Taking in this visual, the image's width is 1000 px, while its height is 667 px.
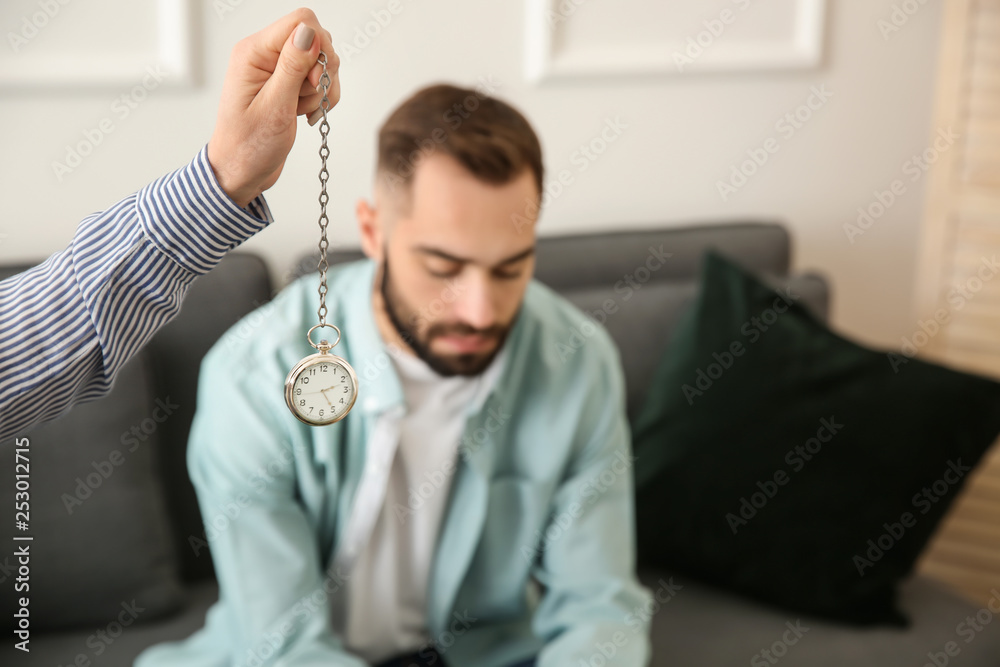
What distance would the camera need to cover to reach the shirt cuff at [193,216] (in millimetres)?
763

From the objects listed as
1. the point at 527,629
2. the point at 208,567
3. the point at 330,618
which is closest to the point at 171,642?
the point at 208,567

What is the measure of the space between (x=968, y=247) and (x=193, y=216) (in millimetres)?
1846

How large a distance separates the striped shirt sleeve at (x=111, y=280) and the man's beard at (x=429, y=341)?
0.55 meters

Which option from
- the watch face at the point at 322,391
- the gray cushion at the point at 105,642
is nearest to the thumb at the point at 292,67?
the watch face at the point at 322,391

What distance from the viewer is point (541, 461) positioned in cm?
140

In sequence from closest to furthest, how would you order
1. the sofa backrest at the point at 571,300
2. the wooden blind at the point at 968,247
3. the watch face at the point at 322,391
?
the watch face at the point at 322,391 < the sofa backrest at the point at 571,300 < the wooden blind at the point at 968,247

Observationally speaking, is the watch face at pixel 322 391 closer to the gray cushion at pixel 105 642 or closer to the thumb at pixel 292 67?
the thumb at pixel 292 67

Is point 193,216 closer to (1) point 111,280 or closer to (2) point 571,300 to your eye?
(1) point 111,280

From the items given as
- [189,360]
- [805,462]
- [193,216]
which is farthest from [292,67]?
[805,462]

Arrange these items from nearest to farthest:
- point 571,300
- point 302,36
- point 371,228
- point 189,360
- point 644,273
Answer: point 302,36, point 371,228, point 189,360, point 571,300, point 644,273

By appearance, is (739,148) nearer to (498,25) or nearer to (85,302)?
(498,25)

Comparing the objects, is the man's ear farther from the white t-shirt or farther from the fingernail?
the fingernail

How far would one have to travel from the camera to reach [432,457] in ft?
4.50

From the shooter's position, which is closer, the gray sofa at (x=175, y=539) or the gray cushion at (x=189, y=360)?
the gray sofa at (x=175, y=539)
